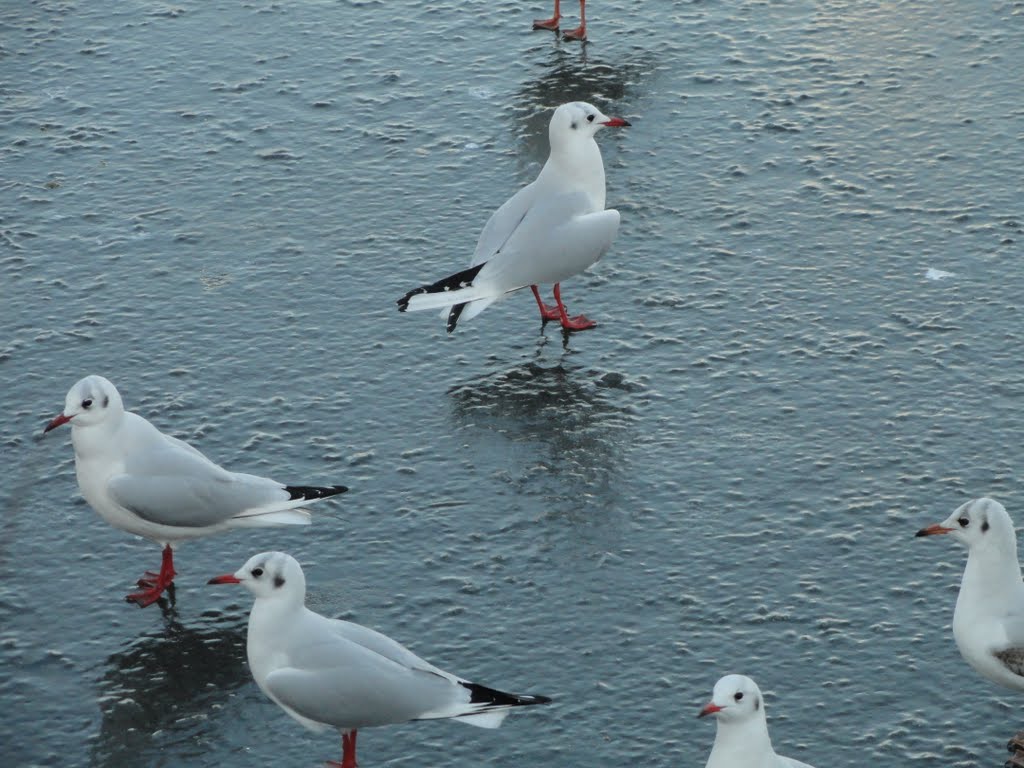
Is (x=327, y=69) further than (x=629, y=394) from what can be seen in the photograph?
Yes

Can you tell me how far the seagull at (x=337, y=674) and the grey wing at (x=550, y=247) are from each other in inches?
177

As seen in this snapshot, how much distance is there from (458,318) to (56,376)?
3.19m

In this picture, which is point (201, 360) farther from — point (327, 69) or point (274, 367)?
point (327, 69)

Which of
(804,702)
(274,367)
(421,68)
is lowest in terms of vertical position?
(804,702)

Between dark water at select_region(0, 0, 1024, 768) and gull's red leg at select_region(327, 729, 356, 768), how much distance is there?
10.6 inches

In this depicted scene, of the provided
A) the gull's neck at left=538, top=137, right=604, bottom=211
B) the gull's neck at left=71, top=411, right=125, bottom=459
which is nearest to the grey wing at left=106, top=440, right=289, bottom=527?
the gull's neck at left=71, top=411, right=125, bottom=459

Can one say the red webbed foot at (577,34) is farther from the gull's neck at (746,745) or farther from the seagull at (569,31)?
the gull's neck at (746,745)

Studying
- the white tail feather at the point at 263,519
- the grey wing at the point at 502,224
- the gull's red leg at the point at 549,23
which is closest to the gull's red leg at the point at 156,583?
the white tail feather at the point at 263,519

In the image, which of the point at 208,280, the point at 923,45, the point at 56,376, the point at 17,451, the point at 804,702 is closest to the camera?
the point at 804,702

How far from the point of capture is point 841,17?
18438 millimetres

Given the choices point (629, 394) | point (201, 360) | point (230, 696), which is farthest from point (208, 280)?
point (230, 696)

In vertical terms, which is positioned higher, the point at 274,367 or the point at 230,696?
the point at 274,367

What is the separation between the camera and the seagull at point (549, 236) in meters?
13.5

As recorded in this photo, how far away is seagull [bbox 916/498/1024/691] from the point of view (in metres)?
9.36
